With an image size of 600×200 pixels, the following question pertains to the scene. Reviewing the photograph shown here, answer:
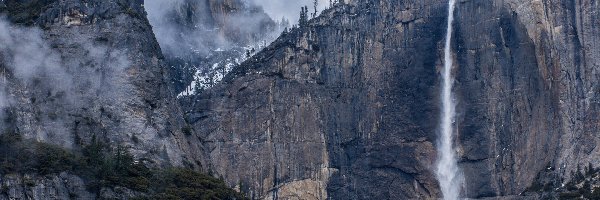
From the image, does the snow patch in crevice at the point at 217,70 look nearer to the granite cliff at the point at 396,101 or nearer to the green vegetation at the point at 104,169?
the granite cliff at the point at 396,101

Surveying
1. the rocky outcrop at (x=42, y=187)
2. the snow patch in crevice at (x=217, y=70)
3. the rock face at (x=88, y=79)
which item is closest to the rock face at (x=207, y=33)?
the snow patch in crevice at (x=217, y=70)

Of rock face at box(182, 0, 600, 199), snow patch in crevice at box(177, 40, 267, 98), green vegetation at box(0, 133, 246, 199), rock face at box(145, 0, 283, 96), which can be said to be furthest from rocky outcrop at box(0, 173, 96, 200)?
rock face at box(145, 0, 283, 96)

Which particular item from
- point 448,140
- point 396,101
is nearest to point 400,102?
point 396,101

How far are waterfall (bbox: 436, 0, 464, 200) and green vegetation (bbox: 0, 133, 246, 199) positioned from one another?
33.0 m

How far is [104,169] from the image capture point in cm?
13862

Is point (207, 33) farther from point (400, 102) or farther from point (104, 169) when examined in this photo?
point (104, 169)

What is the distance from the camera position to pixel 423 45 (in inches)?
6973

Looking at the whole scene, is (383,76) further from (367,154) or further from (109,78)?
(109,78)

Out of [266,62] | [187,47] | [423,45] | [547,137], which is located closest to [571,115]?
[547,137]

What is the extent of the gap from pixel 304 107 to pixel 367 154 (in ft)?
23.5

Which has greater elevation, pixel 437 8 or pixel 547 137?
pixel 437 8

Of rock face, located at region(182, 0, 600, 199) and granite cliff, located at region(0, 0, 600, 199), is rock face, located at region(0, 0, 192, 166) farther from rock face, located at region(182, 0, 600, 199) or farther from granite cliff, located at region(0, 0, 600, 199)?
rock face, located at region(182, 0, 600, 199)

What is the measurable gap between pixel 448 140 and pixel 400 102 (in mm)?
5656

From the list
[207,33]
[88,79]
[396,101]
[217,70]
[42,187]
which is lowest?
[42,187]
